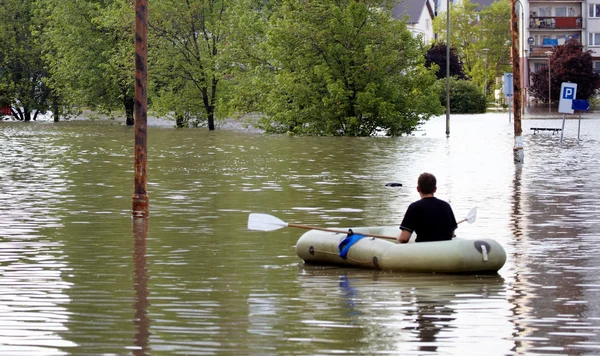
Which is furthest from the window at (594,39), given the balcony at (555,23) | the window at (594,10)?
the window at (594,10)

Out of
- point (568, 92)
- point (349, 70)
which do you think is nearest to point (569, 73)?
point (349, 70)

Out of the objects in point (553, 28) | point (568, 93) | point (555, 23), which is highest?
point (555, 23)

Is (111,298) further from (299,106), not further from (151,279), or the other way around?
(299,106)

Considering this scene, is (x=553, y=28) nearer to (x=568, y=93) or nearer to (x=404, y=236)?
(x=568, y=93)

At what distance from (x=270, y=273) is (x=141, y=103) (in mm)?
7031

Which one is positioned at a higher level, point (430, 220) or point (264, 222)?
point (430, 220)

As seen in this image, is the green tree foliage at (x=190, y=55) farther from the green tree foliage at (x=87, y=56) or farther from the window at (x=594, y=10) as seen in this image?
the window at (x=594, y=10)

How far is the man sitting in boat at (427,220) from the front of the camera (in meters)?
14.8

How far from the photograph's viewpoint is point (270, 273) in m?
14.6

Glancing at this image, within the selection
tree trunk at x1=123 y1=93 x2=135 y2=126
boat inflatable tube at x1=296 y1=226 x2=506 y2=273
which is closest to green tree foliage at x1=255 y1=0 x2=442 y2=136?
tree trunk at x1=123 y1=93 x2=135 y2=126

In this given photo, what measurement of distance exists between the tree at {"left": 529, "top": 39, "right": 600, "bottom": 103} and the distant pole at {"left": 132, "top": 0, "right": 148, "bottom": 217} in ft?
337

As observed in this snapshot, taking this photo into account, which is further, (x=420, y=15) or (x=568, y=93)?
(x=420, y=15)

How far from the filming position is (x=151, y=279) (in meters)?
14.0

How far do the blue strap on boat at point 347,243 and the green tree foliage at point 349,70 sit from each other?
4636cm
